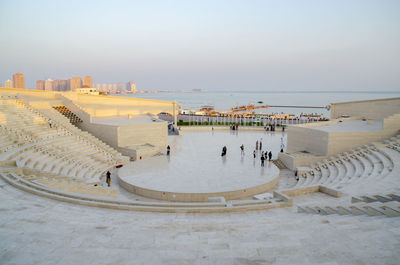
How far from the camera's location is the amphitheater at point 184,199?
473 centimetres

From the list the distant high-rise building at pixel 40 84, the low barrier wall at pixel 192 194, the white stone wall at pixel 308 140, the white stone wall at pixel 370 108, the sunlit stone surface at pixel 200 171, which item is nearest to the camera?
the low barrier wall at pixel 192 194

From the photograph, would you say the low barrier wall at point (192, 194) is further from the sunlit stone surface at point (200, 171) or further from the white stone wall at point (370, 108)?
the white stone wall at point (370, 108)

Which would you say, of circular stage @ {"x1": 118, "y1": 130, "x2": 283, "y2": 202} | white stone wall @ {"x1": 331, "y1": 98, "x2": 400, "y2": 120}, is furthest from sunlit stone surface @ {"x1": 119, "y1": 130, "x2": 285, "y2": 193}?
white stone wall @ {"x1": 331, "y1": 98, "x2": 400, "y2": 120}

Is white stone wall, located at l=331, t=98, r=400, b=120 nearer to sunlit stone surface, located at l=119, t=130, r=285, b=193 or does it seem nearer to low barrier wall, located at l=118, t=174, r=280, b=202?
sunlit stone surface, located at l=119, t=130, r=285, b=193

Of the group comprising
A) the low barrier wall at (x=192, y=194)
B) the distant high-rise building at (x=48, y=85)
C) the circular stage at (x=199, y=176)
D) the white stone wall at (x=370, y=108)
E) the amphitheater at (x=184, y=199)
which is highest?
the distant high-rise building at (x=48, y=85)

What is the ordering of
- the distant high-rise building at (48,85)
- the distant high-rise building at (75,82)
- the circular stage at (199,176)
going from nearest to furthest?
the circular stage at (199,176), the distant high-rise building at (48,85), the distant high-rise building at (75,82)

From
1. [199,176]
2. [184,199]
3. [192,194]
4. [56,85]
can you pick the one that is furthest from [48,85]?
[192,194]

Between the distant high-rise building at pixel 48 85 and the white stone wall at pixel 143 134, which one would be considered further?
the distant high-rise building at pixel 48 85

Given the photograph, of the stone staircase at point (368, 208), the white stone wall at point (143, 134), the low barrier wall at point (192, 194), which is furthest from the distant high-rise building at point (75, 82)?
the stone staircase at point (368, 208)

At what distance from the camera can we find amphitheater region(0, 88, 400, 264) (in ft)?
15.5

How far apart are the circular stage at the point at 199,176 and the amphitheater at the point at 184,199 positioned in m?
0.06

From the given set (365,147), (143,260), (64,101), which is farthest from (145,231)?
(64,101)

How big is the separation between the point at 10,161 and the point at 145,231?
24.6 ft

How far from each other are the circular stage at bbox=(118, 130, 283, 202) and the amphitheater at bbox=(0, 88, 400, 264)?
0.06 meters
